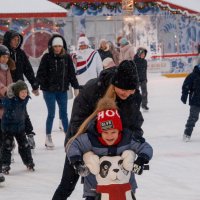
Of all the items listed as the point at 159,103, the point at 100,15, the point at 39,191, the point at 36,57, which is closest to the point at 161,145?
the point at 39,191

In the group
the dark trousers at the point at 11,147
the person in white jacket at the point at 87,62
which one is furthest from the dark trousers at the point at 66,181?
the person in white jacket at the point at 87,62

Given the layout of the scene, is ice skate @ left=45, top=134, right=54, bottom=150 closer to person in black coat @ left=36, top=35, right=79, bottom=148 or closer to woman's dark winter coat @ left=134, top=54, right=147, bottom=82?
person in black coat @ left=36, top=35, right=79, bottom=148

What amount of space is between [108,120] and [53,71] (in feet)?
16.8

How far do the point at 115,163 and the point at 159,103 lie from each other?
11998 mm

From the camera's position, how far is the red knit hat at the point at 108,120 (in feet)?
14.0

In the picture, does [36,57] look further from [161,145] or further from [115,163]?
[115,163]

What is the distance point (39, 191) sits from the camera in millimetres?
6809

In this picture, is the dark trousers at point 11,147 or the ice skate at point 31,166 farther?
the ice skate at point 31,166

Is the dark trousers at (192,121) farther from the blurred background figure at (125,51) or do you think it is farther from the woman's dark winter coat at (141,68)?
the blurred background figure at (125,51)

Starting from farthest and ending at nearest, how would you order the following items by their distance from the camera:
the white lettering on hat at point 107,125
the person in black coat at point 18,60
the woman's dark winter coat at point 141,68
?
the woman's dark winter coat at point 141,68 < the person in black coat at point 18,60 < the white lettering on hat at point 107,125

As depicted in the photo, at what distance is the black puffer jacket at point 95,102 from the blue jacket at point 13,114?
2914mm

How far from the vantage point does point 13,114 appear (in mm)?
7547

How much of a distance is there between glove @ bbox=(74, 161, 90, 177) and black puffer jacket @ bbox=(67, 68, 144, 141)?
39 centimetres

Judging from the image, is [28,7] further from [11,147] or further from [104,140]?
[104,140]
